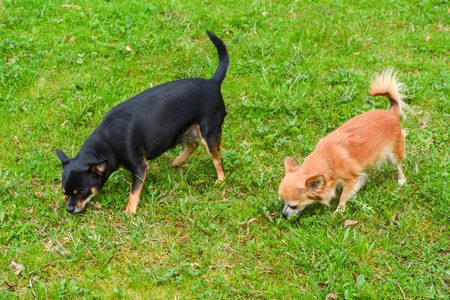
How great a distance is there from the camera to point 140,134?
4.71 m

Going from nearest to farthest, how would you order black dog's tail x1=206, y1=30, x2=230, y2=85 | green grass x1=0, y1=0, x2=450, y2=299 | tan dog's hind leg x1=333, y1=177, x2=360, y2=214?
green grass x1=0, y1=0, x2=450, y2=299 → tan dog's hind leg x1=333, y1=177, x2=360, y2=214 → black dog's tail x1=206, y1=30, x2=230, y2=85

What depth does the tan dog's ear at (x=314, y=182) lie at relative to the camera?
14.0 feet

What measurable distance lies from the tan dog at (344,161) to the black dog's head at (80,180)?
1.87m

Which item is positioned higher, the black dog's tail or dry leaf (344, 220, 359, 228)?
the black dog's tail

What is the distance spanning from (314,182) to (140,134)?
1.86 metres

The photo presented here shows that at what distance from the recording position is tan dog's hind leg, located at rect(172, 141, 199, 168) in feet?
18.1

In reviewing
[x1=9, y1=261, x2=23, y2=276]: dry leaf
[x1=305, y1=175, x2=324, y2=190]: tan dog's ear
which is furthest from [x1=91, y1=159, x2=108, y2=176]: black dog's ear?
[x1=305, y1=175, x2=324, y2=190]: tan dog's ear

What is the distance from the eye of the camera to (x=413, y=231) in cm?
436

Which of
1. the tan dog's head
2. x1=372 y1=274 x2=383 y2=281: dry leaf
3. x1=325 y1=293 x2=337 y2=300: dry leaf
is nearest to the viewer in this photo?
x1=325 y1=293 x2=337 y2=300: dry leaf

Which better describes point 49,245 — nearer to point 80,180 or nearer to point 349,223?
point 80,180

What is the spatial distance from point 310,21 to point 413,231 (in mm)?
4555

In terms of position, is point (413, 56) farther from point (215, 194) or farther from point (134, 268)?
point (134, 268)

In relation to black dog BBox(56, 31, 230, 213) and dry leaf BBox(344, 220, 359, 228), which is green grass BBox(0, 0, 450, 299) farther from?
black dog BBox(56, 31, 230, 213)

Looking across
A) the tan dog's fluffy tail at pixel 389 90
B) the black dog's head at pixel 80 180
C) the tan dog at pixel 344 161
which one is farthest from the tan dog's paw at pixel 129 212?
the tan dog's fluffy tail at pixel 389 90
